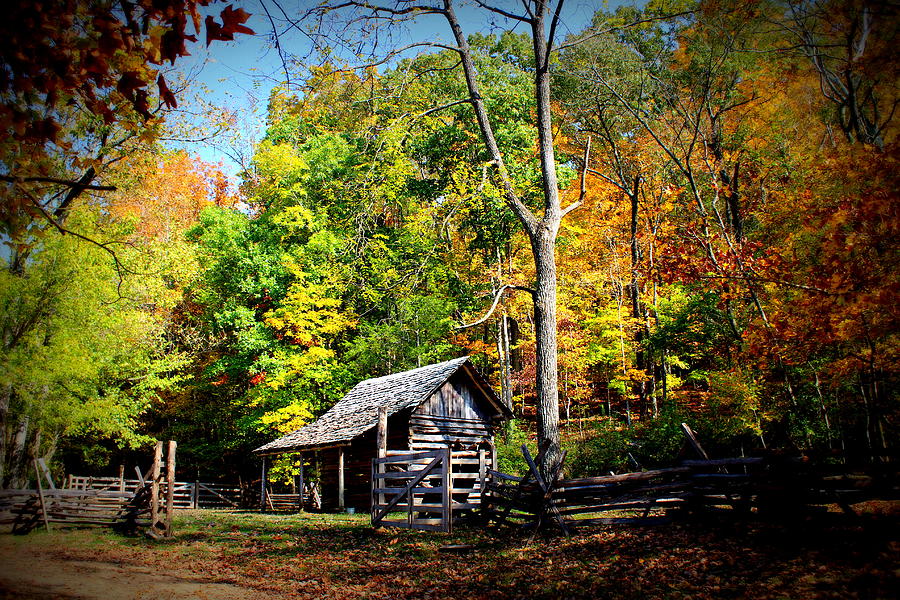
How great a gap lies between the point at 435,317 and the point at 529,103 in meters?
12.0

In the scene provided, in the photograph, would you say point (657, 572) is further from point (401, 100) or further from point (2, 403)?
point (2, 403)

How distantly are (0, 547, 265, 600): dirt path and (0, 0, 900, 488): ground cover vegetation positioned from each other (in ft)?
13.6

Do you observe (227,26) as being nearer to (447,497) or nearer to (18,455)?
(447,497)

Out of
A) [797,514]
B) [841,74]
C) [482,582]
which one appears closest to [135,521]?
[482,582]

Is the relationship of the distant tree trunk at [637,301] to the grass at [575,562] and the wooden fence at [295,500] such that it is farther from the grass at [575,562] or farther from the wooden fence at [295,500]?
the grass at [575,562]

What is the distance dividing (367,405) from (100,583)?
556 inches

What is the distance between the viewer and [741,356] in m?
16.9

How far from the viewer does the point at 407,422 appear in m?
19.3

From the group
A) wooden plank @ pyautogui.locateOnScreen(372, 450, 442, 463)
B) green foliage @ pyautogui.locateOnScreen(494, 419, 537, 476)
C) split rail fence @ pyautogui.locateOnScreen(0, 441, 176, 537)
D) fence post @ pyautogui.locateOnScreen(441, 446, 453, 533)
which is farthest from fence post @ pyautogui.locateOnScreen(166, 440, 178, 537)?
green foliage @ pyautogui.locateOnScreen(494, 419, 537, 476)

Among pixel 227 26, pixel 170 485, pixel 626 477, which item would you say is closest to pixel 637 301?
pixel 626 477

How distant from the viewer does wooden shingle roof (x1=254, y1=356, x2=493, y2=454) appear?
18.9 meters

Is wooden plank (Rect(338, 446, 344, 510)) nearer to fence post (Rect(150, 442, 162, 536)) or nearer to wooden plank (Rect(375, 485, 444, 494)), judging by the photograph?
fence post (Rect(150, 442, 162, 536))

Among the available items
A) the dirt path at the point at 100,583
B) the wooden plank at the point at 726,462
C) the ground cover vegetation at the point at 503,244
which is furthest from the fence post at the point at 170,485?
the wooden plank at the point at 726,462

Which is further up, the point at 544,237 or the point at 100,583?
the point at 544,237
